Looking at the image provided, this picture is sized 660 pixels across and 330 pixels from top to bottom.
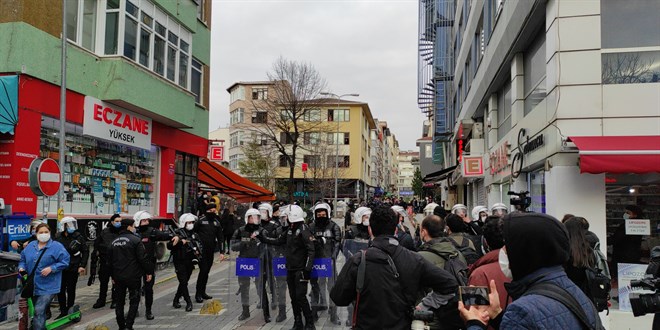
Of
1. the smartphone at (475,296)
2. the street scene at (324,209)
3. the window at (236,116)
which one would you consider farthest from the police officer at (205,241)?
the window at (236,116)

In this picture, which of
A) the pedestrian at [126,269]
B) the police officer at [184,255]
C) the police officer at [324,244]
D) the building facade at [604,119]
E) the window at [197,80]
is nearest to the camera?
the pedestrian at [126,269]

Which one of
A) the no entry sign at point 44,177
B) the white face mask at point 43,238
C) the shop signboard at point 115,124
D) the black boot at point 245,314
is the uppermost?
the shop signboard at point 115,124

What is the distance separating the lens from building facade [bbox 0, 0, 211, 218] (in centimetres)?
1190

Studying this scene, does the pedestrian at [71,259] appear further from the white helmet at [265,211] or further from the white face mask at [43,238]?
the white helmet at [265,211]

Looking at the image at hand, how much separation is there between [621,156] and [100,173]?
13.4m

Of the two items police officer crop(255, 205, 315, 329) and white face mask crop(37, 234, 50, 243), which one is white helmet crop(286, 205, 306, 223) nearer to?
police officer crop(255, 205, 315, 329)

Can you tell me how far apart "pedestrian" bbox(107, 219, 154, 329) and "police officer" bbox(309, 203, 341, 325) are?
290 cm

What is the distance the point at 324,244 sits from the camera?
9.24 meters

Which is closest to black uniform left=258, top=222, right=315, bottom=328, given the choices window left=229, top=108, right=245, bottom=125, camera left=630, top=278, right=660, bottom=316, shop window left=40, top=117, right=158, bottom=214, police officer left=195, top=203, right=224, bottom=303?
police officer left=195, top=203, right=224, bottom=303

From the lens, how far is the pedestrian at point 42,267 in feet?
25.0

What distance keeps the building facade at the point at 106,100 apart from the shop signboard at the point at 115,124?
1.2 inches

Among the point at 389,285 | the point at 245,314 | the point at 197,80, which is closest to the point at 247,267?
the point at 245,314

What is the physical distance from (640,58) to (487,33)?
9.86 metres

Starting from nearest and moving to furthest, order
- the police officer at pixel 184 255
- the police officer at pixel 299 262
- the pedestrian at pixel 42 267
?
the pedestrian at pixel 42 267 < the police officer at pixel 299 262 < the police officer at pixel 184 255
